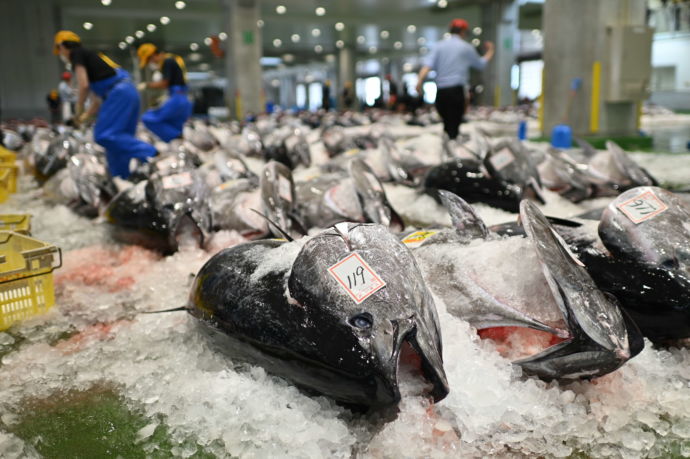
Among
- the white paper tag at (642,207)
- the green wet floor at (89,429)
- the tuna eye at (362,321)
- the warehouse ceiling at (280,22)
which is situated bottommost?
the green wet floor at (89,429)

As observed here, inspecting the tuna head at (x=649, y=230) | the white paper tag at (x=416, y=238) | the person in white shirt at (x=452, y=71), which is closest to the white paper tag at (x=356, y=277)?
the white paper tag at (x=416, y=238)

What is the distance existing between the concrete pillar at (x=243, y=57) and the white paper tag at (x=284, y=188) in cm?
1543

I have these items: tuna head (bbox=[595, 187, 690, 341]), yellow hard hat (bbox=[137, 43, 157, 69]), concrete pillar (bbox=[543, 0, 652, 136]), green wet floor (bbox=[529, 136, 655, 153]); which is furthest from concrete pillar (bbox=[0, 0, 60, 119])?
tuna head (bbox=[595, 187, 690, 341])

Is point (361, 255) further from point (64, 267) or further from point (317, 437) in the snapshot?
point (64, 267)

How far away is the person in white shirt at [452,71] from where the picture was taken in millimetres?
7461

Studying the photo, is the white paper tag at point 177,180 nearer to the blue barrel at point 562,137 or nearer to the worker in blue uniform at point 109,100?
the worker in blue uniform at point 109,100

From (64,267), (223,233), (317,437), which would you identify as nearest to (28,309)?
(64,267)

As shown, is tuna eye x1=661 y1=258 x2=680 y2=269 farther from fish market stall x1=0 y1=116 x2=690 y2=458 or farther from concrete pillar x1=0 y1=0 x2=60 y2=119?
concrete pillar x1=0 y1=0 x2=60 y2=119

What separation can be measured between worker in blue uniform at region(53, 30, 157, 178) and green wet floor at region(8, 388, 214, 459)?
4.32 metres

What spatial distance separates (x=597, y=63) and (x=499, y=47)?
53.8ft

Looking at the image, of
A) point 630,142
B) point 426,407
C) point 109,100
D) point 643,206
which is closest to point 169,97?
point 109,100

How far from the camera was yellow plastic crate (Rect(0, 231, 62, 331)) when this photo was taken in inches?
90.5

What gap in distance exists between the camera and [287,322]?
61.9 inches

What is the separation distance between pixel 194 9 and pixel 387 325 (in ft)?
80.4
